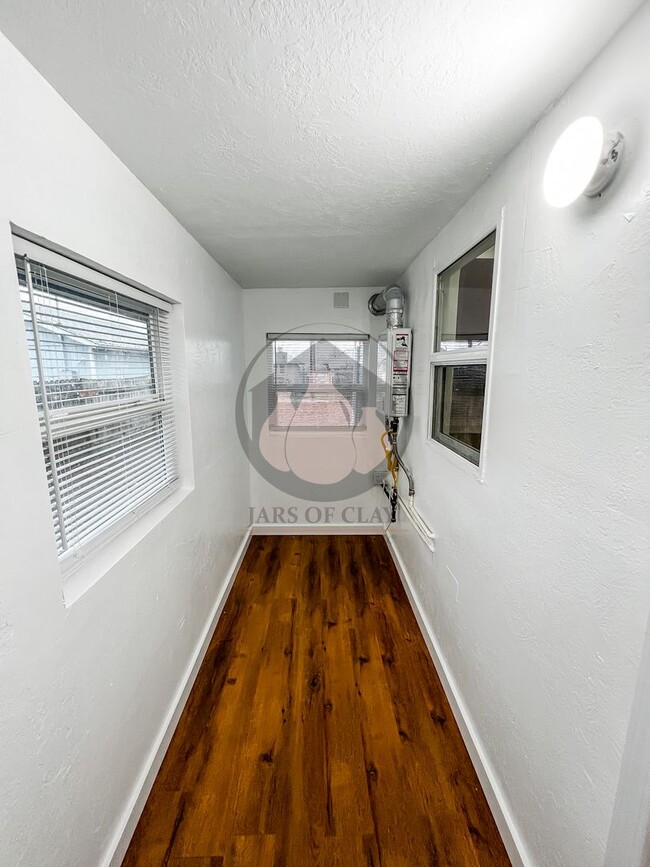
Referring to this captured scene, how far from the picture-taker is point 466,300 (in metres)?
1.59

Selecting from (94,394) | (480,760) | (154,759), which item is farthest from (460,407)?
(154,759)

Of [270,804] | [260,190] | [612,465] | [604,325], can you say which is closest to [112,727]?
[270,804]

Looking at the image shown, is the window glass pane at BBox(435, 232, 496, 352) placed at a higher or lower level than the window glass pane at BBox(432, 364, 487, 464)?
higher

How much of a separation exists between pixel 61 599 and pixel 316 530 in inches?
100

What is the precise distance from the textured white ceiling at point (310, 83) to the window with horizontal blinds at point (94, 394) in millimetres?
471

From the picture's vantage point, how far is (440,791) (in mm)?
1270

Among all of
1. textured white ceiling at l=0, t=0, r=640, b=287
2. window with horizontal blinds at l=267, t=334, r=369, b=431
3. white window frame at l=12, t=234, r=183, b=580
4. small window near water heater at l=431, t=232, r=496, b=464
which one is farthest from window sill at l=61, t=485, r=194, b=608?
window with horizontal blinds at l=267, t=334, r=369, b=431

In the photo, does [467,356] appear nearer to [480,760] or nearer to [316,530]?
[480,760]

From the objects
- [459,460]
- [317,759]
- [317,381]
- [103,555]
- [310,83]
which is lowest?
[317,759]

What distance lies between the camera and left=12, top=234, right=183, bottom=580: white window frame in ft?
2.83

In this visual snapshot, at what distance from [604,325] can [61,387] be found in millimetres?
1431

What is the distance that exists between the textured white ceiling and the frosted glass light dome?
0.18 m

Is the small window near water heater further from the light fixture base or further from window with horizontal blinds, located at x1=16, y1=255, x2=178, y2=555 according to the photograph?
window with horizontal blinds, located at x1=16, y1=255, x2=178, y2=555

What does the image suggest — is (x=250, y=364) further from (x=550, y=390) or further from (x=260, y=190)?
(x=550, y=390)
